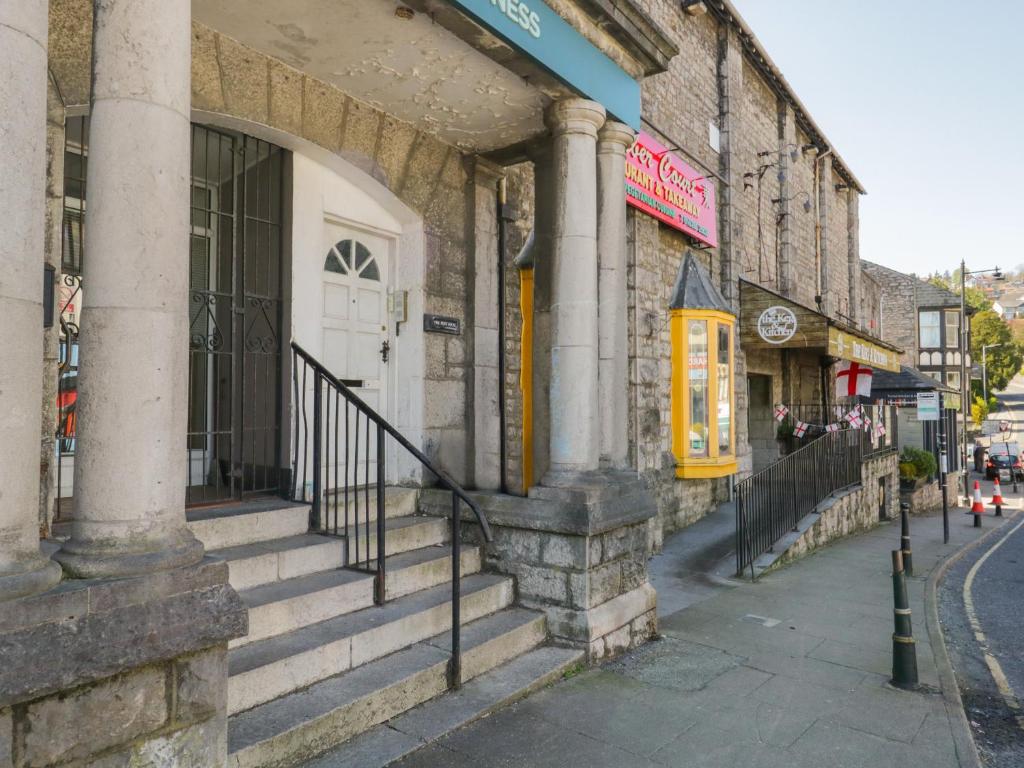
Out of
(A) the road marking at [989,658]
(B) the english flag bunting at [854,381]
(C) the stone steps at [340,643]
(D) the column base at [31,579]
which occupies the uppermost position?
(B) the english flag bunting at [854,381]

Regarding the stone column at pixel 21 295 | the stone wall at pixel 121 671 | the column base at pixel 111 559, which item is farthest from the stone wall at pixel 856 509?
the stone column at pixel 21 295

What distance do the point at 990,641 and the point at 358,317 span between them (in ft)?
21.9

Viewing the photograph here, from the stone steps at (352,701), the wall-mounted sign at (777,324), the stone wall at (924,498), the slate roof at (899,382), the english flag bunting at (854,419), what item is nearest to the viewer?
the stone steps at (352,701)

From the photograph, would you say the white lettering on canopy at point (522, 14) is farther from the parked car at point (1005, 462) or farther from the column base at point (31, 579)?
the parked car at point (1005, 462)

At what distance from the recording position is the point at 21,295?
7.32ft

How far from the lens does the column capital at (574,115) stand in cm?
498

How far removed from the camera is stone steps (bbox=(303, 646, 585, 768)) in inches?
126

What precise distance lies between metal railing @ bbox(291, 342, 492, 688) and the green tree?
64.4 meters

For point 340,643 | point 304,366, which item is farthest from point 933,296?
point 340,643

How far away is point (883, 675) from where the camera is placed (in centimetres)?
474

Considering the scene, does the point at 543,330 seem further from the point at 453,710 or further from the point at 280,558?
the point at 453,710

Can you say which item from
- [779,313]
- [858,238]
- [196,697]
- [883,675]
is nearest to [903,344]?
[858,238]

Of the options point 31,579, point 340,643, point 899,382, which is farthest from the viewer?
point 899,382

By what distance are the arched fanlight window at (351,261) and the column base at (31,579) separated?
3.36 metres
